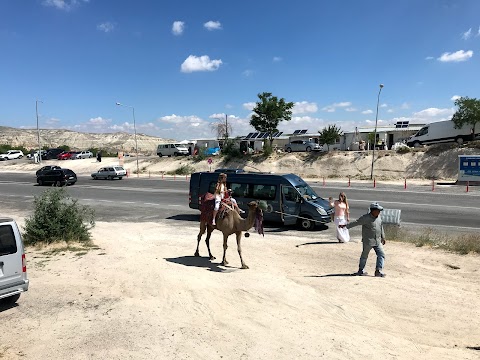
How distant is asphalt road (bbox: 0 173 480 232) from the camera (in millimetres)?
19939

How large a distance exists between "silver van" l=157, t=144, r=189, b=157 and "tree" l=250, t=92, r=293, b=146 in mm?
16320

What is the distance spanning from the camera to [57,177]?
126 ft

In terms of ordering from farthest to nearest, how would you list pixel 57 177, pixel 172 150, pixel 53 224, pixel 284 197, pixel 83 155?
pixel 83 155
pixel 172 150
pixel 57 177
pixel 284 197
pixel 53 224

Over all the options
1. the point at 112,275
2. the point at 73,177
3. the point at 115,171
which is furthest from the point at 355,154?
the point at 112,275

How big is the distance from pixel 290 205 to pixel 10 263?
39.0ft

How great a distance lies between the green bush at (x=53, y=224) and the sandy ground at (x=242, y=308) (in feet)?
2.46

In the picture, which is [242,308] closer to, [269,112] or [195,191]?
[195,191]

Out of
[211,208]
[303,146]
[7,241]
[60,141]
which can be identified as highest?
[60,141]

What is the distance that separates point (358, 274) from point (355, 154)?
41.1 meters

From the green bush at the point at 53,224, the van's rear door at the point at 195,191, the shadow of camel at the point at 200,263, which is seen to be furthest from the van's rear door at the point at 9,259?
the van's rear door at the point at 195,191

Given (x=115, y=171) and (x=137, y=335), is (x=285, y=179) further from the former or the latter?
(x=115, y=171)

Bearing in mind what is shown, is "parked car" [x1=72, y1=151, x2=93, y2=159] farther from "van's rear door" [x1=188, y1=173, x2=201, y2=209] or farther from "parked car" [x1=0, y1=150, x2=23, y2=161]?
"van's rear door" [x1=188, y1=173, x2=201, y2=209]

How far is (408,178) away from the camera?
42.6m

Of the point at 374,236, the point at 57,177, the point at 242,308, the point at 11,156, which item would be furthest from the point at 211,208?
the point at 11,156
